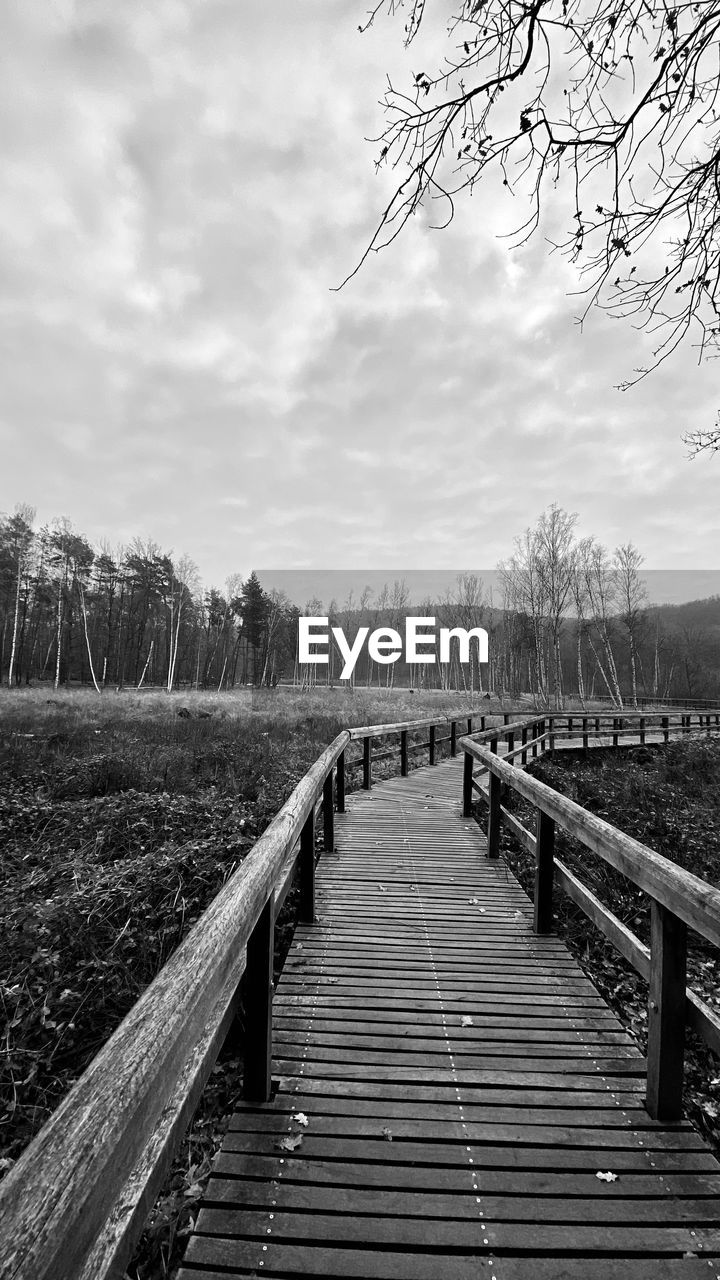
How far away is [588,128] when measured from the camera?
2.30 meters

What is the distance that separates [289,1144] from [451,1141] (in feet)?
2.11

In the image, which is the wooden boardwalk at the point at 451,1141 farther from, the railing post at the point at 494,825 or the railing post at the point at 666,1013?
the railing post at the point at 494,825

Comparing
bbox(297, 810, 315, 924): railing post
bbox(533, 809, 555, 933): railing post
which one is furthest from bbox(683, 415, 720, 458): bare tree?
bbox(297, 810, 315, 924): railing post

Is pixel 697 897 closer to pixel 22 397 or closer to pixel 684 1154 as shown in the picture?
pixel 684 1154

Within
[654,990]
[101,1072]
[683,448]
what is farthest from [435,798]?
[101,1072]

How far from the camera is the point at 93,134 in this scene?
15.5 feet

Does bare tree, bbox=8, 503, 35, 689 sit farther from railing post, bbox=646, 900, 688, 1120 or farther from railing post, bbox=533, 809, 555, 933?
railing post, bbox=646, 900, 688, 1120

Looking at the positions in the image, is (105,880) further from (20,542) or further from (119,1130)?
(20,542)

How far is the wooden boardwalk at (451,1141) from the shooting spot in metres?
1.71

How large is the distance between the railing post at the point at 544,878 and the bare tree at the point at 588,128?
3.11 meters

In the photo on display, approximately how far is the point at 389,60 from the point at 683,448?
4.39 metres

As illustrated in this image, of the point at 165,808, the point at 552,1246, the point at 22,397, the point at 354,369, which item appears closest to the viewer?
the point at 552,1246

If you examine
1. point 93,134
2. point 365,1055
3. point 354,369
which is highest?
point 354,369
